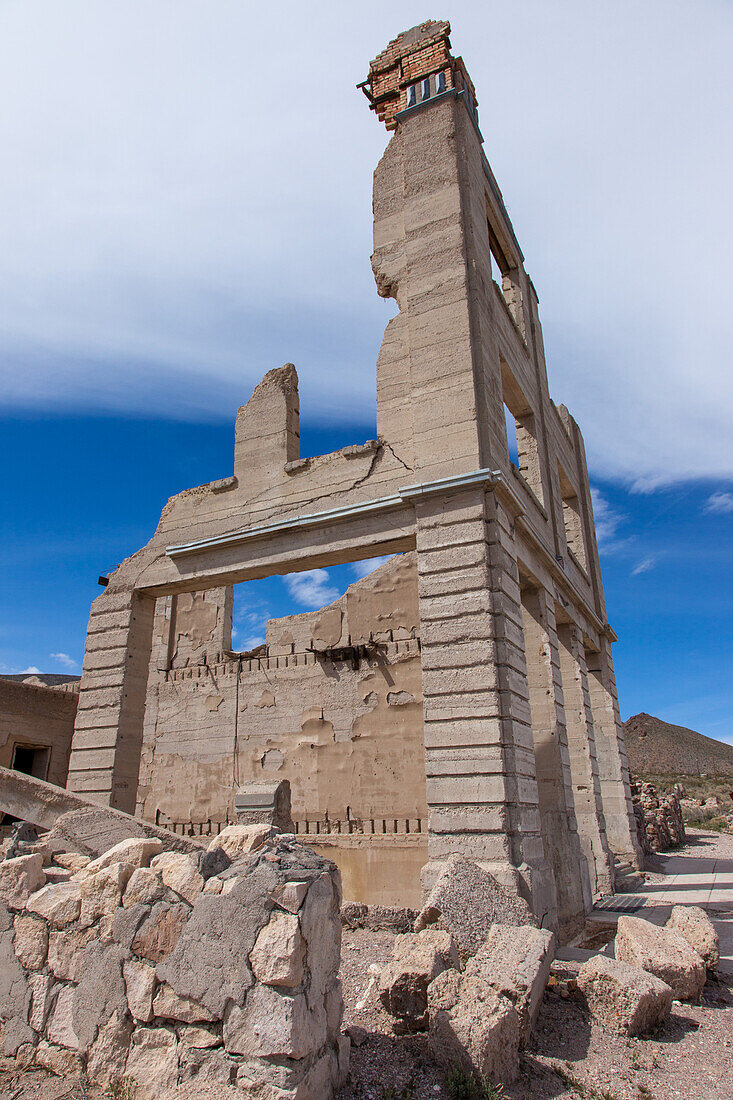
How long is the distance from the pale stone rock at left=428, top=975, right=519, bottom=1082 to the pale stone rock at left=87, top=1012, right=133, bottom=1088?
5.37ft

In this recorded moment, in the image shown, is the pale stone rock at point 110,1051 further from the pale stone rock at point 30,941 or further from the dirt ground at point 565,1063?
the pale stone rock at point 30,941

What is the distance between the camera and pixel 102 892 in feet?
12.3

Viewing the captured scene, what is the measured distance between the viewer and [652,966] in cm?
504

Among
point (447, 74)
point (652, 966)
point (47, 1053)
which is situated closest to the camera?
point (47, 1053)

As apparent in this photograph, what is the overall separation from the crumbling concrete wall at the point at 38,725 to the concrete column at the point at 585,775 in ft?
36.4

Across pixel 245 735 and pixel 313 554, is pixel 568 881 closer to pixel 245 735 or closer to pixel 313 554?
pixel 313 554

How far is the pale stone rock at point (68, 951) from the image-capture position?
3.73 metres

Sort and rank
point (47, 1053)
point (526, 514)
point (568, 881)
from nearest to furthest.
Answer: point (47, 1053), point (568, 881), point (526, 514)

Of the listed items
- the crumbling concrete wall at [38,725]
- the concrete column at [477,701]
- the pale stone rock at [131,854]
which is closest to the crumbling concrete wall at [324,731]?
the crumbling concrete wall at [38,725]

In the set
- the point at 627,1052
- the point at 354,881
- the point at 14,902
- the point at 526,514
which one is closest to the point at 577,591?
the point at 526,514

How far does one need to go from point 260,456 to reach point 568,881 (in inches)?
292

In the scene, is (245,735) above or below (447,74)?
below

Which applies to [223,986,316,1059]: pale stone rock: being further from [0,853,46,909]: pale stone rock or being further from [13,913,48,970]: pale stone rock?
[0,853,46,909]: pale stone rock

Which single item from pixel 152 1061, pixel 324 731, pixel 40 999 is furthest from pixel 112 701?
pixel 152 1061
